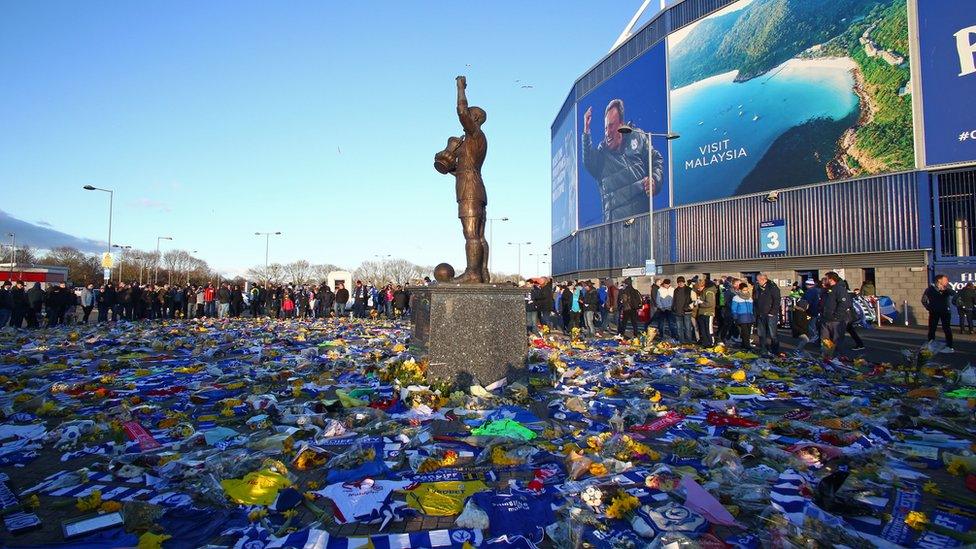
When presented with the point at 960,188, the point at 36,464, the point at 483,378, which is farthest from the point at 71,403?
the point at 960,188

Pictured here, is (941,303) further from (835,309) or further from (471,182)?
(471,182)

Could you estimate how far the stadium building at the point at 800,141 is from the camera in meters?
23.5

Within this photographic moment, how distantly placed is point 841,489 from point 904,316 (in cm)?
2463

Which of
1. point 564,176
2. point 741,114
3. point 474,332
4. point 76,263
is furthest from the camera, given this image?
point 76,263

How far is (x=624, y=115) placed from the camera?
41.2 m

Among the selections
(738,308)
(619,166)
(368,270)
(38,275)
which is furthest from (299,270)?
(738,308)

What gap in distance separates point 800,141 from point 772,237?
519cm

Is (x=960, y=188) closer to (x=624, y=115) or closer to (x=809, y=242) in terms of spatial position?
(x=809, y=242)

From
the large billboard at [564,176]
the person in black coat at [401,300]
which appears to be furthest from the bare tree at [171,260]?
the person in black coat at [401,300]

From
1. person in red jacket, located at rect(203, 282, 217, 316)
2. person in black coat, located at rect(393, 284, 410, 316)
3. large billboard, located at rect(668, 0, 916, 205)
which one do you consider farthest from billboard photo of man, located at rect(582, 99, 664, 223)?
person in red jacket, located at rect(203, 282, 217, 316)

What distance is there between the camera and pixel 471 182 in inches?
336

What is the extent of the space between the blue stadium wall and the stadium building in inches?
2.6

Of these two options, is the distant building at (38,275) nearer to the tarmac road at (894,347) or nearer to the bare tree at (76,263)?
the bare tree at (76,263)

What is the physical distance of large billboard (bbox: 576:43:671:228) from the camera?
1478 inches
